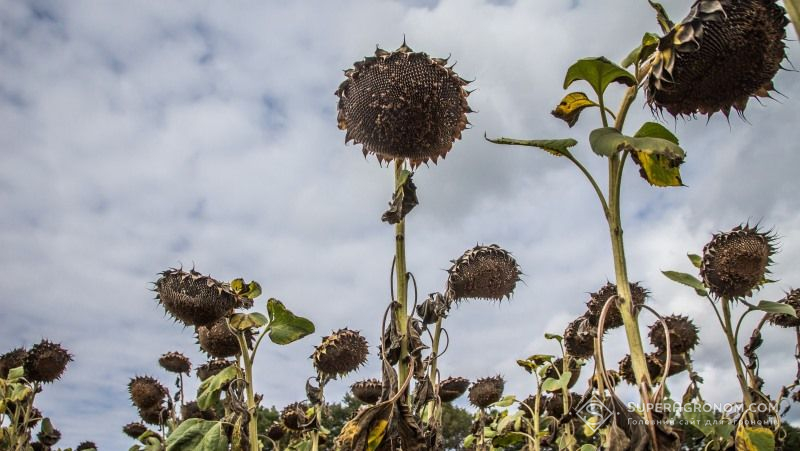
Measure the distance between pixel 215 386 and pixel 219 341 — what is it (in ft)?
2.56

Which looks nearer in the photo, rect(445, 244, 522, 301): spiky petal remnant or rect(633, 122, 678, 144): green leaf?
rect(633, 122, 678, 144): green leaf

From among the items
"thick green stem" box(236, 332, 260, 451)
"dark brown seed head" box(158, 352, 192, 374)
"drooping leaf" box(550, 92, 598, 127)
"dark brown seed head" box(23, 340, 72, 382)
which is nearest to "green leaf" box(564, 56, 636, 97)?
"drooping leaf" box(550, 92, 598, 127)

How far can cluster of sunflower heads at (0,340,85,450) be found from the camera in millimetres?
6262

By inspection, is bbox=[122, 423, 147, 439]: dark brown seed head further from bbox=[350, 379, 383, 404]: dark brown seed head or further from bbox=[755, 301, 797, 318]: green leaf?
bbox=[755, 301, 797, 318]: green leaf

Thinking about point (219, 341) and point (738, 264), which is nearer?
point (738, 264)

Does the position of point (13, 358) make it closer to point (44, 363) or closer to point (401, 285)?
point (44, 363)

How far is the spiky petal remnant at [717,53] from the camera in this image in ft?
5.94

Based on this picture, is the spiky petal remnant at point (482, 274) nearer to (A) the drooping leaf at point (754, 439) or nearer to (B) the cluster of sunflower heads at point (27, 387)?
(A) the drooping leaf at point (754, 439)

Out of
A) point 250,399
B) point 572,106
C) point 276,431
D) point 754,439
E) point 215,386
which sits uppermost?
point 572,106

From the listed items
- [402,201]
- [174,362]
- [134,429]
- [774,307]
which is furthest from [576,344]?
[134,429]

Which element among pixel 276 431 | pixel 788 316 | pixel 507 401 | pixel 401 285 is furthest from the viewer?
pixel 276 431

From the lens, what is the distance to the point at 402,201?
298 cm

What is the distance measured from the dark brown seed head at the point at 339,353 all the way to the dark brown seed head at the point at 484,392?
245 cm

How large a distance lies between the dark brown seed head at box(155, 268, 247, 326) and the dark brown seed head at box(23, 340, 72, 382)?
4352 mm
